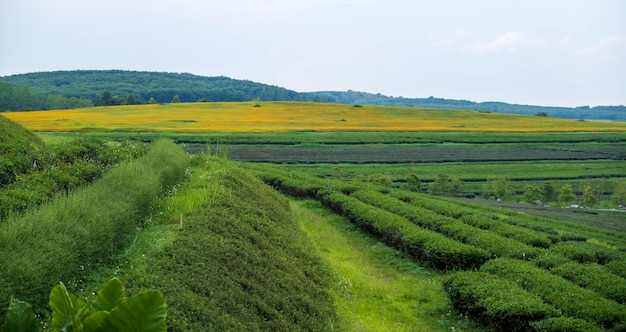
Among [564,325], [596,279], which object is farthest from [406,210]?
[564,325]

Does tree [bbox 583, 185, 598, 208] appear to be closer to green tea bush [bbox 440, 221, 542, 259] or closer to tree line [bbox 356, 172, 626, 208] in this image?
tree line [bbox 356, 172, 626, 208]

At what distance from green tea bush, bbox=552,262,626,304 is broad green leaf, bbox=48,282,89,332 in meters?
9.83

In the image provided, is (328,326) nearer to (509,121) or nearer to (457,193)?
(457,193)

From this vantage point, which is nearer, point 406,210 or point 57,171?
point 57,171

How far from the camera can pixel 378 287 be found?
12367 mm

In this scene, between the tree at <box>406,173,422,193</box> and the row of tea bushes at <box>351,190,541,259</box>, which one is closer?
the row of tea bushes at <box>351,190,541,259</box>

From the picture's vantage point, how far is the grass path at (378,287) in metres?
10.5

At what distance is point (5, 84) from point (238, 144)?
39820mm

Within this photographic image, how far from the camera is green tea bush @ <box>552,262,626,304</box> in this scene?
34.2ft

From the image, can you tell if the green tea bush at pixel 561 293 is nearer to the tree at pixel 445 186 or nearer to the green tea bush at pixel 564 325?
the green tea bush at pixel 564 325

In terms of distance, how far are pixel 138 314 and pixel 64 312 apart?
0.58m

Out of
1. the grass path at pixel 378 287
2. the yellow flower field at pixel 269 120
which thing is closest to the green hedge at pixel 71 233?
the grass path at pixel 378 287

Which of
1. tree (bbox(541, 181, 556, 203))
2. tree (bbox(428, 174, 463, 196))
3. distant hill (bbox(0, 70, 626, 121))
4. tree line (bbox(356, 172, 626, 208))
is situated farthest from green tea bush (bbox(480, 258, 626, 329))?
distant hill (bbox(0, 70, 626, 121))

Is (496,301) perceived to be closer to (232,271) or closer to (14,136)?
(232,271)
